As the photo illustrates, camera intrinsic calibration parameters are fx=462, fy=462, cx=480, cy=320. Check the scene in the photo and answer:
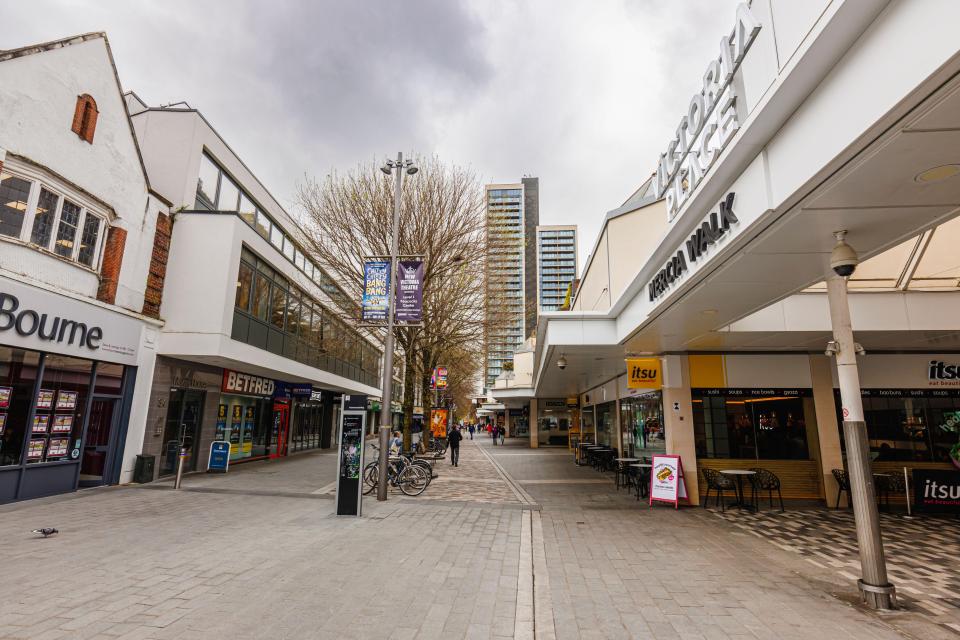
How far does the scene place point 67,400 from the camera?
9984 mm

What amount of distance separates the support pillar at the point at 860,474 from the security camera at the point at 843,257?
0.83 m

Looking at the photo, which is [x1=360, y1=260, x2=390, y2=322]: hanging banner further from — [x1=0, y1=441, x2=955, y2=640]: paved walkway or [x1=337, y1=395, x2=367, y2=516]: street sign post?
[x1=0, y1=441, x2=955, y2=640]: paved walkway

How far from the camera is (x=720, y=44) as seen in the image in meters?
4.26

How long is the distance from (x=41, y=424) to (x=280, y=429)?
37.4ft

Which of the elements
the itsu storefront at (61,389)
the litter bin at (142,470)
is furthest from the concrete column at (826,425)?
the itsu storefront at (61,389)

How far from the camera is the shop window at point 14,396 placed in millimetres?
8578

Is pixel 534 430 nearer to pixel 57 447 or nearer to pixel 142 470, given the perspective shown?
pixel 142 470

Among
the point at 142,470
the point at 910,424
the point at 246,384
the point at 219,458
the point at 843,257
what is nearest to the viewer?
the point at 843,257

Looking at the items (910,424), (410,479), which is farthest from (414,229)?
(910,424)

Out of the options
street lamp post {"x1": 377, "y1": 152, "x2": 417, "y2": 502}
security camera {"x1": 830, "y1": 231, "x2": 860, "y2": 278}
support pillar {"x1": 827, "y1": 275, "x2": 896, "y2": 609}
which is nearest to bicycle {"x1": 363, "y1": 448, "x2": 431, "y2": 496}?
street lamp post {"x1": 377, "y1": 152, "x2": 417, "y2": 502}

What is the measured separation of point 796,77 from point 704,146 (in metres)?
1.59

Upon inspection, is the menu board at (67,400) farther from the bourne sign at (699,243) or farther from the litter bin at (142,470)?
the bourne sign at (699,243)

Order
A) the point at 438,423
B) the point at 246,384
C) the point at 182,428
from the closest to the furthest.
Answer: the point at 182,428, the point at 246,384, the point at 438,423

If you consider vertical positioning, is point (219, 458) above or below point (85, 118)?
below
